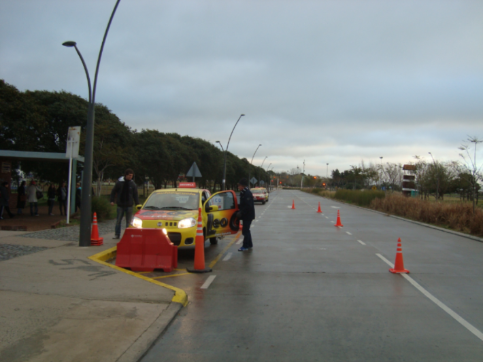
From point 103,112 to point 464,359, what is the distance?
34430 mm

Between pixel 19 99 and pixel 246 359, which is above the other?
pixel 19 99

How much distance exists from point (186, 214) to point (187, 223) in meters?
0.40

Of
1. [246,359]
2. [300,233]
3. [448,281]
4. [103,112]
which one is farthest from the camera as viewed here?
[103,112]

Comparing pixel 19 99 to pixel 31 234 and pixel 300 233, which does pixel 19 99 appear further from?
pixel 300 233

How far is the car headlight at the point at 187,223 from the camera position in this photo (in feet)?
33.4

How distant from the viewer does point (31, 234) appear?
44.0 feet

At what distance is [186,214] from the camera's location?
1065cm

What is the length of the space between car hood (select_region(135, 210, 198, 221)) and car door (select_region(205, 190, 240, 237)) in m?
0.69

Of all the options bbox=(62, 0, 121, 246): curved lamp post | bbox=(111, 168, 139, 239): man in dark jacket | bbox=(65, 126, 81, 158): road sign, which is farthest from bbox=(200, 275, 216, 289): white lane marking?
bbox=(65, 126, 81, 158): road sign

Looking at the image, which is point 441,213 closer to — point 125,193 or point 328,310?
point 125,193

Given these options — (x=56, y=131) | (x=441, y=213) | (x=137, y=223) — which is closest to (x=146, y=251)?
(x=137, y=223)

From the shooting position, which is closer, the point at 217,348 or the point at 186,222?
the point at 217,348

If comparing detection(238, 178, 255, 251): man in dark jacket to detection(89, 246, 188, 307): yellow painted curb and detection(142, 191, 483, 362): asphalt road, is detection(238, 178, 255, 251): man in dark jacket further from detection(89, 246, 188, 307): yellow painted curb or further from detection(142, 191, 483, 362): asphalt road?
detection(89, 246, 188, 307): yellow painted curb

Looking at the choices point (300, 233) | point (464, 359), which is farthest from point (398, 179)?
point (464, 359)
